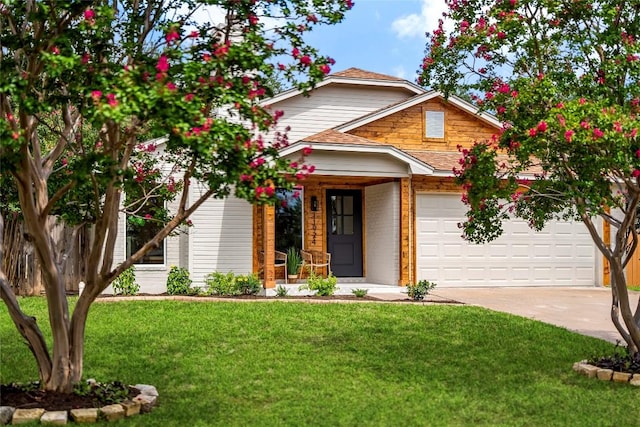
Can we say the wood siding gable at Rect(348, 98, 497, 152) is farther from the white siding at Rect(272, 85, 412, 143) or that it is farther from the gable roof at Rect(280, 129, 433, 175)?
the gable roof at Rect(280, 129, 433, 175)

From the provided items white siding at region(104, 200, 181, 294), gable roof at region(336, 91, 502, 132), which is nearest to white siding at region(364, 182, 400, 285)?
gable roof at region(336, 91, 502, 132)

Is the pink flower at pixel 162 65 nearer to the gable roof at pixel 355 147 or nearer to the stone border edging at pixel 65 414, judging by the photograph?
the stone border edging at pixel 65 414

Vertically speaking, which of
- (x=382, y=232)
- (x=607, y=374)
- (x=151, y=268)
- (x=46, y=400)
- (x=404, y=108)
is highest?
(x=404, y=108)

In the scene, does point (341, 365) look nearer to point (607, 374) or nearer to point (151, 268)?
point (607, 374)

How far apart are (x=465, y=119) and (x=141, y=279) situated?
898 centimetres

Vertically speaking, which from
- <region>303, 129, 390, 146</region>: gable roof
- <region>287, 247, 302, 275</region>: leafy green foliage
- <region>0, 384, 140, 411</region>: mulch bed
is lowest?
<region>0, 384, 140, 411</region>: mulch bed

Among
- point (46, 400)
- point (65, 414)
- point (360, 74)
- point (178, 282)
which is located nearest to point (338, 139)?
point (360, 74)

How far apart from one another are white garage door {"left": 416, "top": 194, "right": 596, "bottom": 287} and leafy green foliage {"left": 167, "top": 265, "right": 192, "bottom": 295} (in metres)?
5.34

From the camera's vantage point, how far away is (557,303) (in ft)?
45.6

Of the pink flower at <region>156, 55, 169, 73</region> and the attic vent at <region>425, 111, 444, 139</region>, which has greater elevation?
the attic vent at <region>425, 111, 444, 139</region>

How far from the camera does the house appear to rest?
52.0ft

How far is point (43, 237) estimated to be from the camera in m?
6.29

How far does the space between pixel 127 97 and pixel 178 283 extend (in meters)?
10.4

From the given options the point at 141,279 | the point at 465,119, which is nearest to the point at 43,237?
the point at 141,279
